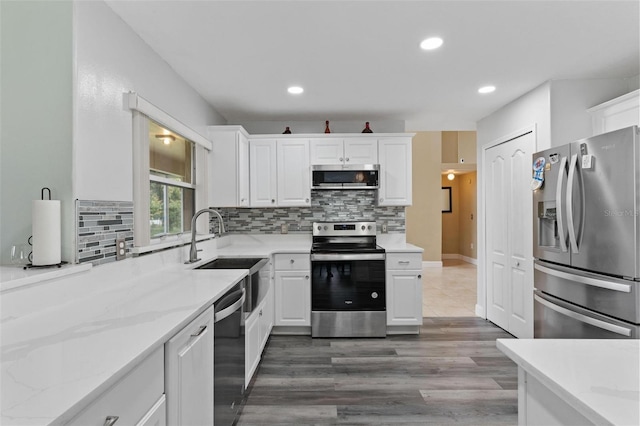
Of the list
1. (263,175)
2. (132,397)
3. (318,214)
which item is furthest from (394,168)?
(132,397)

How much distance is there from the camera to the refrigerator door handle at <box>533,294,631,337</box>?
6.57 feet

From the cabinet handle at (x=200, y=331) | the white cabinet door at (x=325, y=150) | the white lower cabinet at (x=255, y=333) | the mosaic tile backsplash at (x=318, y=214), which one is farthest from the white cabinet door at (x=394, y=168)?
the cabinet handle at (x=200, y=331)

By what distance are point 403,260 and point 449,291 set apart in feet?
8.10

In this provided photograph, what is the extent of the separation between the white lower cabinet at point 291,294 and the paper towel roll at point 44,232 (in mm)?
2199

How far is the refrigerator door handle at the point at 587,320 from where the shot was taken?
2004 millimetres

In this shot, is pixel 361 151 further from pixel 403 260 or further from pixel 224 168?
pixel 224 168

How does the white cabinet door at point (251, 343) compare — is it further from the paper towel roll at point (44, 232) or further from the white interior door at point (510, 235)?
the white interior door at point (510, 235)

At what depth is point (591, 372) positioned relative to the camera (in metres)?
0.80

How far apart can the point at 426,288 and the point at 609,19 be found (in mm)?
4441

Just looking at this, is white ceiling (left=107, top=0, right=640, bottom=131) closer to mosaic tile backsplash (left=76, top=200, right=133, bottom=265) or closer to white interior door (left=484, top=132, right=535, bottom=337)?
white interior door (left=484, top=132, right=535, bottom=337)

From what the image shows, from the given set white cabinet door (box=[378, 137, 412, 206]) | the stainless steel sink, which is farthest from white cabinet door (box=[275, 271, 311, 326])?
white cabinet door (box=[378, 137, 412, 206])

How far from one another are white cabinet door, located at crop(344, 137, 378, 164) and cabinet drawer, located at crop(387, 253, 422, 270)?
3.77 feet

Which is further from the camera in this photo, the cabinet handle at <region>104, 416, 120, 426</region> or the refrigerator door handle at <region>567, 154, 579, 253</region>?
the refrigerator door handle at <region>567, 154, 579, 253</region>

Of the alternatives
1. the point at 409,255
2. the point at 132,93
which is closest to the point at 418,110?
the point at 409,255
